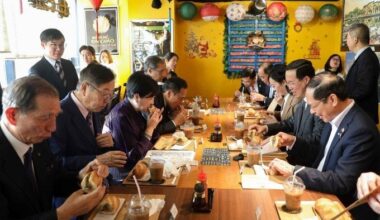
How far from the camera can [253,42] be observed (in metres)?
7.09

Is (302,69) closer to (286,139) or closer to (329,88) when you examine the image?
(286,139)

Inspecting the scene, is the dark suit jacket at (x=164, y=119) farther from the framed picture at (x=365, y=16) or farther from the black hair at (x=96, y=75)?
the framed picture at (x=365, y=16)

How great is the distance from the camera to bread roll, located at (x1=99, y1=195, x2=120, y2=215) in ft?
5.23

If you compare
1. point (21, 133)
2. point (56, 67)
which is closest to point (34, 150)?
point (21, 133)

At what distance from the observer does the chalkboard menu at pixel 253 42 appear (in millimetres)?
6996

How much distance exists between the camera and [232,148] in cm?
265

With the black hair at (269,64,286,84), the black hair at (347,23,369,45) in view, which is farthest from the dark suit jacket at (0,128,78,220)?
the black hair at (347,23,369,45)

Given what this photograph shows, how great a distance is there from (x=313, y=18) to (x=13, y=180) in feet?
21.9

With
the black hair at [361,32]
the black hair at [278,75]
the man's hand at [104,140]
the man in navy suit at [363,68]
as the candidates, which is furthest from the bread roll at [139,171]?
the black hair at [361,32]

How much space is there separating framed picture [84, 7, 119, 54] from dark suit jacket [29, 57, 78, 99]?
2605 millimetres

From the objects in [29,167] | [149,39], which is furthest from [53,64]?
[149,39]

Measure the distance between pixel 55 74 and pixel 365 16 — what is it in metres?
5.09

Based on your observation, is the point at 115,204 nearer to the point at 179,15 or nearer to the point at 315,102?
the point at 315,102

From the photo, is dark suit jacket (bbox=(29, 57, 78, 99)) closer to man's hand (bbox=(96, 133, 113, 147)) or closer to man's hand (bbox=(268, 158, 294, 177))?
man's hand (bbox=(96, 133, 113, 147))
